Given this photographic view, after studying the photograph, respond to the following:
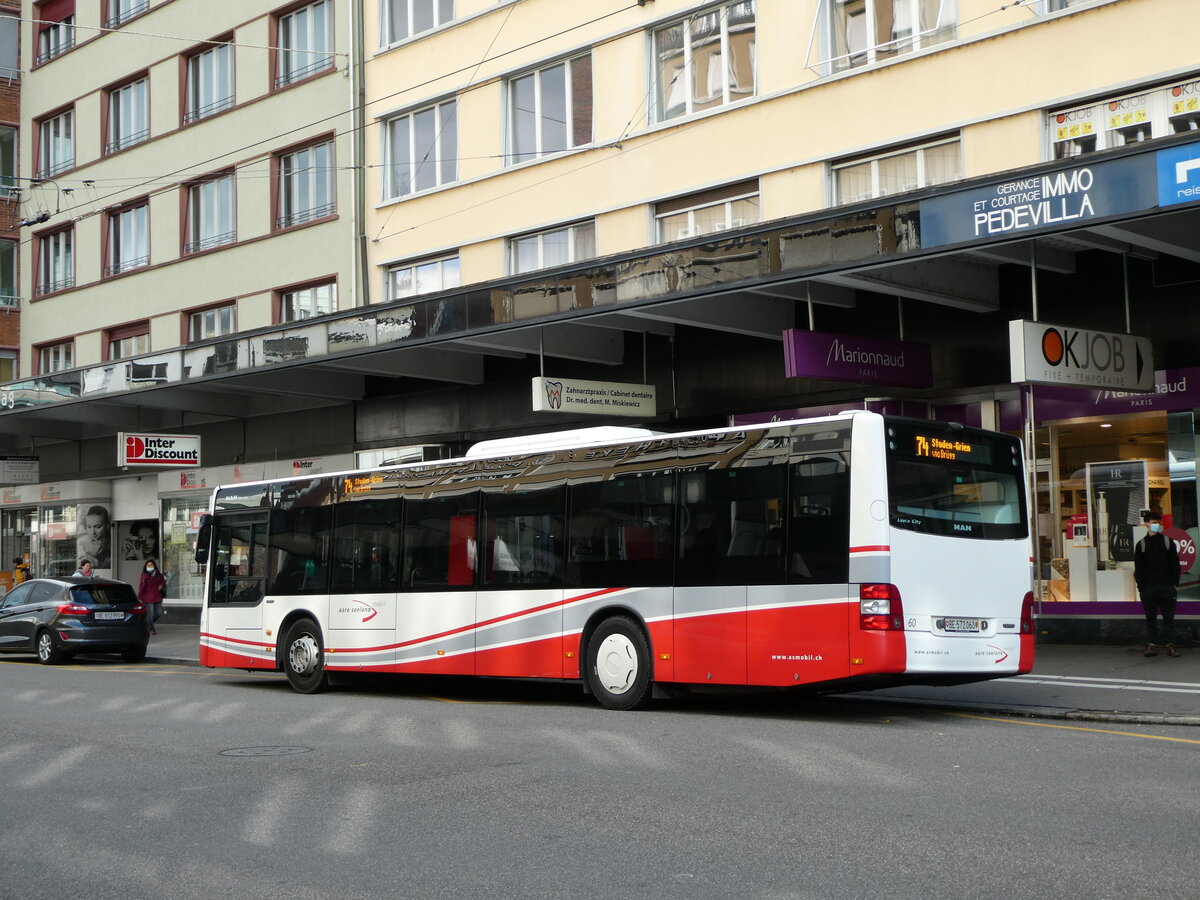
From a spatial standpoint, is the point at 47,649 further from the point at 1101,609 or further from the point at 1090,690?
the point at 1090,690

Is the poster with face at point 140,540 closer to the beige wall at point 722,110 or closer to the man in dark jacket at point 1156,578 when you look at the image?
the beige wall at point 722,110

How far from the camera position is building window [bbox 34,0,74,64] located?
38.2 metres

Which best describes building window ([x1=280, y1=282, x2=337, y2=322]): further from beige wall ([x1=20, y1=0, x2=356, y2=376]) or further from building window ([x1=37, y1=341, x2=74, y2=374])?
building window ([x1=37, y1=341, x2=74, y2=374])

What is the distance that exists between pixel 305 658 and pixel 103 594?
330 inches

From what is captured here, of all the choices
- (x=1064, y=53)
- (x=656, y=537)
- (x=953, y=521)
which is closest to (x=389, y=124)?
(x=1064, y=53)

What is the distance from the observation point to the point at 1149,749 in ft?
33.8

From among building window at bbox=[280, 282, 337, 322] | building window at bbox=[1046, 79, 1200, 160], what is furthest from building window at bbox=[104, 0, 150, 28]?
building window at bbox=[1046, 79, 1200, 160]

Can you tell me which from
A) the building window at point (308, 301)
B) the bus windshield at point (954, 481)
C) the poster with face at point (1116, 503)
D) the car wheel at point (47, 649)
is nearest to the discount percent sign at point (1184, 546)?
the poster with face at point (1116, 503)

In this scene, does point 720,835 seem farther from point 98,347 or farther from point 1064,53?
point 98,347

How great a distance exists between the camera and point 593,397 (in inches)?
867

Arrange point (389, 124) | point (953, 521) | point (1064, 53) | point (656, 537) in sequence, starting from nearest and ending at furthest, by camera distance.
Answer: point (953, 521) < point (656, 537) < point (1064, 53) < point (389, 124)

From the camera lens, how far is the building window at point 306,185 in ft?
98.0

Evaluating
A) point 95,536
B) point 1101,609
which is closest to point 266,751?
point 1101,609

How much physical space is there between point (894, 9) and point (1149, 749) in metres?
13.0
